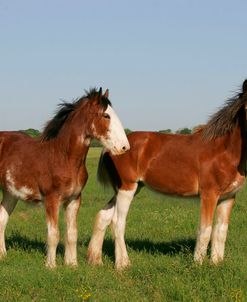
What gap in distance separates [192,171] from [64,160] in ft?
6.71

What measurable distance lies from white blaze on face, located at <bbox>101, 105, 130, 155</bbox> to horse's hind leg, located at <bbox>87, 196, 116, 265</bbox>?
1.52 metres

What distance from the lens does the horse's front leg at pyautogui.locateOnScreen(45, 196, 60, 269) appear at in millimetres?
7363

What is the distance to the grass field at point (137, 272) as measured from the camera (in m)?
5.63

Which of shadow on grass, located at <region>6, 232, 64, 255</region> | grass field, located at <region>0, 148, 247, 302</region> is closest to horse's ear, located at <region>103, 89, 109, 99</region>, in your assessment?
grass field, located at <region>0, 148, 247, 302</region>

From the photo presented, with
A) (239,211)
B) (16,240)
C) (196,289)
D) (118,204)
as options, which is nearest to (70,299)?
(196,289)

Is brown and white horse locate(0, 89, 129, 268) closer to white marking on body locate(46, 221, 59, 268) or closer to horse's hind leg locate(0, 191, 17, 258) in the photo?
white marking on body locate(46, 221, 59, 268)

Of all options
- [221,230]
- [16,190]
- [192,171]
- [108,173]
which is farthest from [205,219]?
[16,190]

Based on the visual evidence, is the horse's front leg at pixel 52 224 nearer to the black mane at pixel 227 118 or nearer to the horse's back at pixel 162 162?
the horse's back at pixel 162 162

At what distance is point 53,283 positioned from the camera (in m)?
6.14

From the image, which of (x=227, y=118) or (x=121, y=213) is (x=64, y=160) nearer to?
(x=121, y=213)

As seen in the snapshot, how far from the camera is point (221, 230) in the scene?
304 inches

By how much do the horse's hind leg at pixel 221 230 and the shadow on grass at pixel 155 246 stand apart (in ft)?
2.30

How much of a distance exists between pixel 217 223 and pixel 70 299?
313 centimetres

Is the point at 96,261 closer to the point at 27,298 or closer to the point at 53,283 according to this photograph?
the point at 53,283
